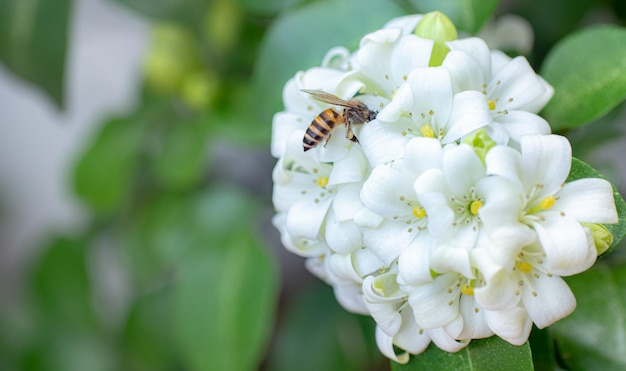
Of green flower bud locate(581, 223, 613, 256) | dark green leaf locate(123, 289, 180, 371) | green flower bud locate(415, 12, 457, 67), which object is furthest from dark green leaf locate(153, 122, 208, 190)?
green flower bud locate(581, 223, 613, 256)

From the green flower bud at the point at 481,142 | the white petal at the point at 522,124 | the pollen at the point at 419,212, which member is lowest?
the pollen at the point at 419,212

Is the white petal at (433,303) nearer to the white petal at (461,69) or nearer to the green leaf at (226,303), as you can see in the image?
the white petal at (461,69)

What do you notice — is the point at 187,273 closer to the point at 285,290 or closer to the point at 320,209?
the point at 320,209

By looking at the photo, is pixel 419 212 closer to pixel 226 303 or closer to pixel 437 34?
pixel 437 34

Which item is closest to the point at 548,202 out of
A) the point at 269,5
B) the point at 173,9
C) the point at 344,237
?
the point at 344,237

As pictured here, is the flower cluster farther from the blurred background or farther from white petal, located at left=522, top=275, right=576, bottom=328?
the blurred background

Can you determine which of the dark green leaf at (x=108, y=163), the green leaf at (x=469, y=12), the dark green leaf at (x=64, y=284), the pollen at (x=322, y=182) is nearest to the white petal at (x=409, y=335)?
the pollen at (x=322, y=182)
